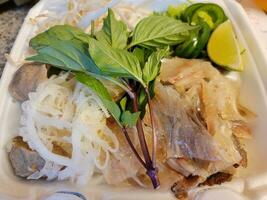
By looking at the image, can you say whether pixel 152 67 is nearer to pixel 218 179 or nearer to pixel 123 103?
pixel 123 103

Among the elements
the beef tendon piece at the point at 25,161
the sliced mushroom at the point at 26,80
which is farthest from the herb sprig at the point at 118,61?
the beef tendon piece at the point at 25,161

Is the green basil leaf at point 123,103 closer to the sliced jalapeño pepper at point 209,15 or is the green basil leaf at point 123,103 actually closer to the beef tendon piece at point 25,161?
the beef tendon piece at point 25,161

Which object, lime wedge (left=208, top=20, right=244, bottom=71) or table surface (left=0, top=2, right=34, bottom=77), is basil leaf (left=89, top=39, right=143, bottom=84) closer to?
lime wedge (left=208, top=20, right=244, bottom=71)

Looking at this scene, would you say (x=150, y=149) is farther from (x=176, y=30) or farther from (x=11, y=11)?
(x=11, y=11)

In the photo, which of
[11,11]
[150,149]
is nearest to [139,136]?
[150,149]

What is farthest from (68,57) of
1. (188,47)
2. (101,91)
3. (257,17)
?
(257,17)
